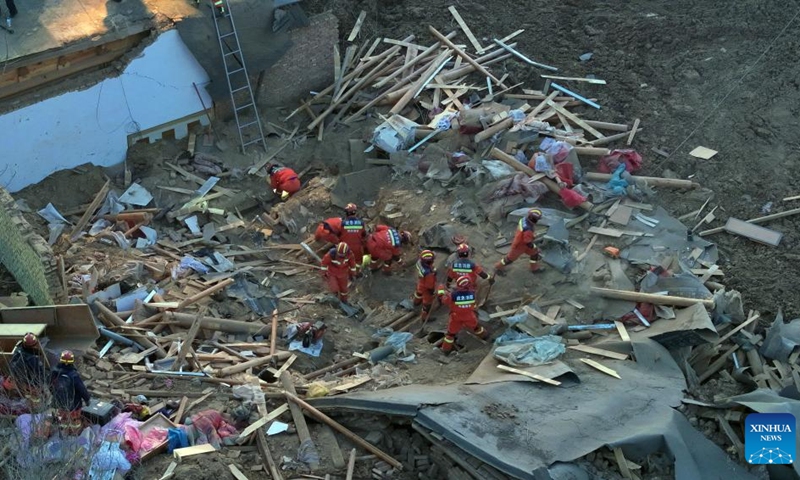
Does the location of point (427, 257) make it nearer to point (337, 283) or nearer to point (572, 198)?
point (337, 283)

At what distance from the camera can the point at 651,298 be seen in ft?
48.2

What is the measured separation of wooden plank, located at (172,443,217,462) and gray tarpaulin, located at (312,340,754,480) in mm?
1722

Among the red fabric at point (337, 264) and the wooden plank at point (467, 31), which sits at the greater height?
the wooden plank at point (467, 31)

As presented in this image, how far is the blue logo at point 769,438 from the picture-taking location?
12.1 m

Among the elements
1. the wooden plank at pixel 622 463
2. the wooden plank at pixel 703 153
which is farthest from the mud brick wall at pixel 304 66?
the wooden plank at pixel 622 463

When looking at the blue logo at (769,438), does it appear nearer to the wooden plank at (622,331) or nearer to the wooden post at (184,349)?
the wooden plank at (622,331)

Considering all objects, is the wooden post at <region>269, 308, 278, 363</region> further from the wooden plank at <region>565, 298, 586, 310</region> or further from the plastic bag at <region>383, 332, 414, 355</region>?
the wooden plank at <region>565, 298, 586, 310</region>

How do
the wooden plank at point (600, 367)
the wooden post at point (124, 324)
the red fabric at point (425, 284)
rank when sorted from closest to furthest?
the wooden plank at point (600, 367), the wooden post at point (124, 324), the red fabric at point (425, 284)

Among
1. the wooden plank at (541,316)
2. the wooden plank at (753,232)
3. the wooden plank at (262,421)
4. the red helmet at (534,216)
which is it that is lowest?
the wooden plank at (753,232)

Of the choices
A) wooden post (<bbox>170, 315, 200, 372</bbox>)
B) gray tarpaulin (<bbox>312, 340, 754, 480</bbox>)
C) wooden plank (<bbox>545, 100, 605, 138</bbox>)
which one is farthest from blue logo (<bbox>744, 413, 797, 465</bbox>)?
wooden post (<bbox>170, 315, 200, 372</bbox>)

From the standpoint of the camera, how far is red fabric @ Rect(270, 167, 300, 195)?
736 inches

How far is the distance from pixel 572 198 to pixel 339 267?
429 cm

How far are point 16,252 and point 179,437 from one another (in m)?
5.59

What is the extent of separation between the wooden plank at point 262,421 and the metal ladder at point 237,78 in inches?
326
